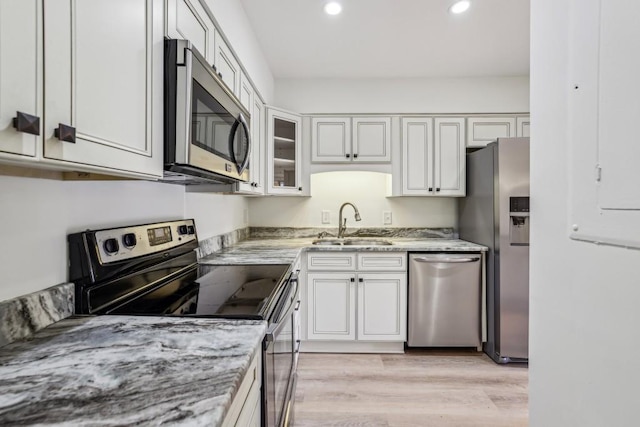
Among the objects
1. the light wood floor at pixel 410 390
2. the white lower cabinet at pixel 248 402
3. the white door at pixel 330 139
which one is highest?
the white door at pixel 330 139

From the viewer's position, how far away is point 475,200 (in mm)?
2795

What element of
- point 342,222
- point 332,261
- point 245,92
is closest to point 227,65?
point 245,92

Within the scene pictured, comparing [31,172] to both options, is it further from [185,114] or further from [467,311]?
[467,311]

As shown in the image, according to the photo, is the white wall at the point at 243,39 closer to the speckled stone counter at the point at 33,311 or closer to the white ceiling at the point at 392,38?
the white ceiling at the point at 392,38

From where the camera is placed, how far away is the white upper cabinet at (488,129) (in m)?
2.98

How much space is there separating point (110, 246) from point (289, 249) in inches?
56.1

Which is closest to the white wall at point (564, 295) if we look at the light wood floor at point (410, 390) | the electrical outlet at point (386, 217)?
the light wood floor at point (410, 390)

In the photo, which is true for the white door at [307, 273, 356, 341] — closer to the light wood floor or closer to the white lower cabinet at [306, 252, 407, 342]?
the white lower cabinet at [306, 252, 407, 342]

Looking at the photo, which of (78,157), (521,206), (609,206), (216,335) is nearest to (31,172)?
(78,157)

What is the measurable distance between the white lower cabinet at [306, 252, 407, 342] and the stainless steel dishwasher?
118 millimetres

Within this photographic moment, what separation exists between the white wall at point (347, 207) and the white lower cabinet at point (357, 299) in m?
0.67

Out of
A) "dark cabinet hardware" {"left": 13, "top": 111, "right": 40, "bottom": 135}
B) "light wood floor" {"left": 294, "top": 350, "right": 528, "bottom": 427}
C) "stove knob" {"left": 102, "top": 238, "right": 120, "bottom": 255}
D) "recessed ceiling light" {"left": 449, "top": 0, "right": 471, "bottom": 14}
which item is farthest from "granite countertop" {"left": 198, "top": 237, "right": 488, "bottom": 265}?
"recessed ceiling light" {"left": 449, "top": 0, "right": 471, "bottom": 14}

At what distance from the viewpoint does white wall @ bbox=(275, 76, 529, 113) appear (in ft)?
10.0

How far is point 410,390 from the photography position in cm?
211
